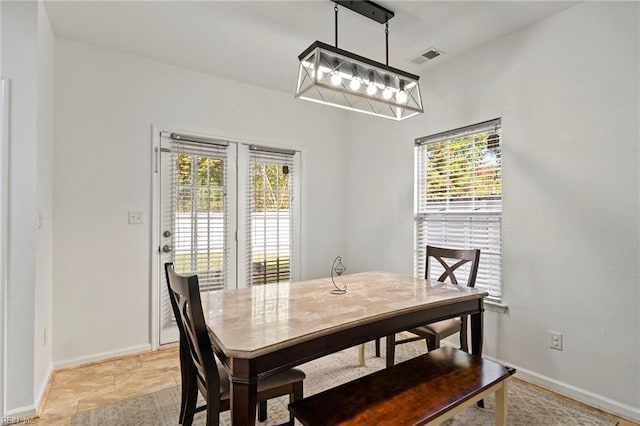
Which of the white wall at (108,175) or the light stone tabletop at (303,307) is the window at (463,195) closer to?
the light stone tabletop at (303,307)

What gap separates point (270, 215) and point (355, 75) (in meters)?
2.04

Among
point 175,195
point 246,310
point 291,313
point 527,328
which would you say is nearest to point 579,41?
point 527,328

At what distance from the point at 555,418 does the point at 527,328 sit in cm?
65

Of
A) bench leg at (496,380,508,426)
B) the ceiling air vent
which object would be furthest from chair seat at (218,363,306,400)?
the ceiling air vent

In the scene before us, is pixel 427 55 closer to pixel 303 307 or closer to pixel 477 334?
pixel 477 334

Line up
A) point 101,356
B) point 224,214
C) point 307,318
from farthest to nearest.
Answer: point 224,214, point 101,356, point 307,318

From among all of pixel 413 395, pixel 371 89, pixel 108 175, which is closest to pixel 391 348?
pixel 413 395

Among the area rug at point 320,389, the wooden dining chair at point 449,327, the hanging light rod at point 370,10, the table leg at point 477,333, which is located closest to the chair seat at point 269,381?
the area rug at point 320,389

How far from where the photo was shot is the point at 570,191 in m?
2.34

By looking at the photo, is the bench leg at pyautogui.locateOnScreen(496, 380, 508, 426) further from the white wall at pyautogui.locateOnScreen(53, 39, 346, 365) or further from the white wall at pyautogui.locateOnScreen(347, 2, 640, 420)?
the white wall at pyautogui.locateOnScreen(53, 39, 346, 365)

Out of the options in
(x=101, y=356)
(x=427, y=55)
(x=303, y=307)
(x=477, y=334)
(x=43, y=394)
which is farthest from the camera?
(x=427, y=55)

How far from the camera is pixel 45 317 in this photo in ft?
8.18

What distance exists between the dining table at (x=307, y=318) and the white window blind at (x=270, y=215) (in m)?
1.54

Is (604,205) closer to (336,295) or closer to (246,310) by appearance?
(336,295)
